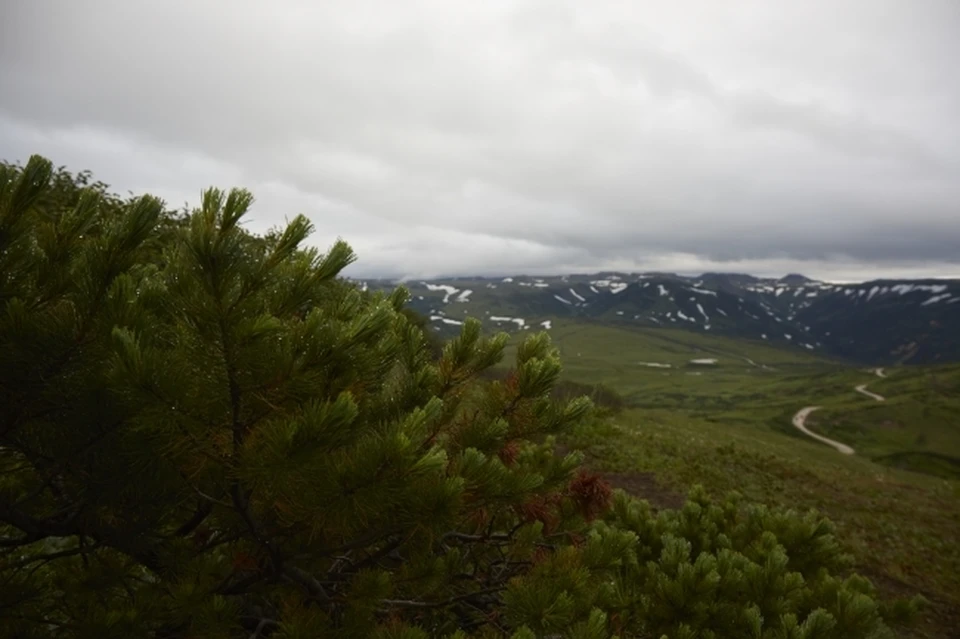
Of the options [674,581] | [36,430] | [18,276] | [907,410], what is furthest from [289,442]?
[907,410]

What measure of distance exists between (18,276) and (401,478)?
252 cm

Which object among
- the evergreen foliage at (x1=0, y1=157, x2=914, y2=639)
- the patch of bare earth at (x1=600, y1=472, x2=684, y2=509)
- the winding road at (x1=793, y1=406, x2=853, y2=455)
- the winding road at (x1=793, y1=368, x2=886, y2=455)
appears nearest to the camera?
the evergreen foliage at (x1=0, y1=157, x2=914, y2=639)

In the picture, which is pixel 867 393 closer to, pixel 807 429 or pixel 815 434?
pixel 807 429

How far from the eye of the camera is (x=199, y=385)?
2.57 metres

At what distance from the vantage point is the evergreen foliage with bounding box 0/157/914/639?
2543mm

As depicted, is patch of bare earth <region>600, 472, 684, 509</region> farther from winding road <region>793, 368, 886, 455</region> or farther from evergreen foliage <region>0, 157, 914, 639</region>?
winding road <region>793, 368, 886, 455</region>

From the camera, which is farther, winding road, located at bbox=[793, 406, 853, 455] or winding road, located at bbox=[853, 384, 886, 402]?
winding road, located at bbox=[853, 384, 886, 402]

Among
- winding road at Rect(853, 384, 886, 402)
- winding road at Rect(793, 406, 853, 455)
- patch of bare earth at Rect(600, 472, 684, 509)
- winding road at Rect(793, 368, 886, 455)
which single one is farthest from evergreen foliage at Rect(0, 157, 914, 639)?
winding road at Rect(853, 384, 886, 402)

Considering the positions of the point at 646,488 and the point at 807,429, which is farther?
the point at 807,429

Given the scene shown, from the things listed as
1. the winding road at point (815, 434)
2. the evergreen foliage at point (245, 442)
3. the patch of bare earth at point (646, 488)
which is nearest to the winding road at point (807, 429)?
the winding road at point (815, 434)

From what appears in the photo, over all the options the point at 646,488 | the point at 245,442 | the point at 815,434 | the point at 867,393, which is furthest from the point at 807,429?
the point at 245,442

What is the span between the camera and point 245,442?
2.59 meters

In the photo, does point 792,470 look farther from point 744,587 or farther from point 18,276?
point 18,276

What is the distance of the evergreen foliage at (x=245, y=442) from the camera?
2543 mm
